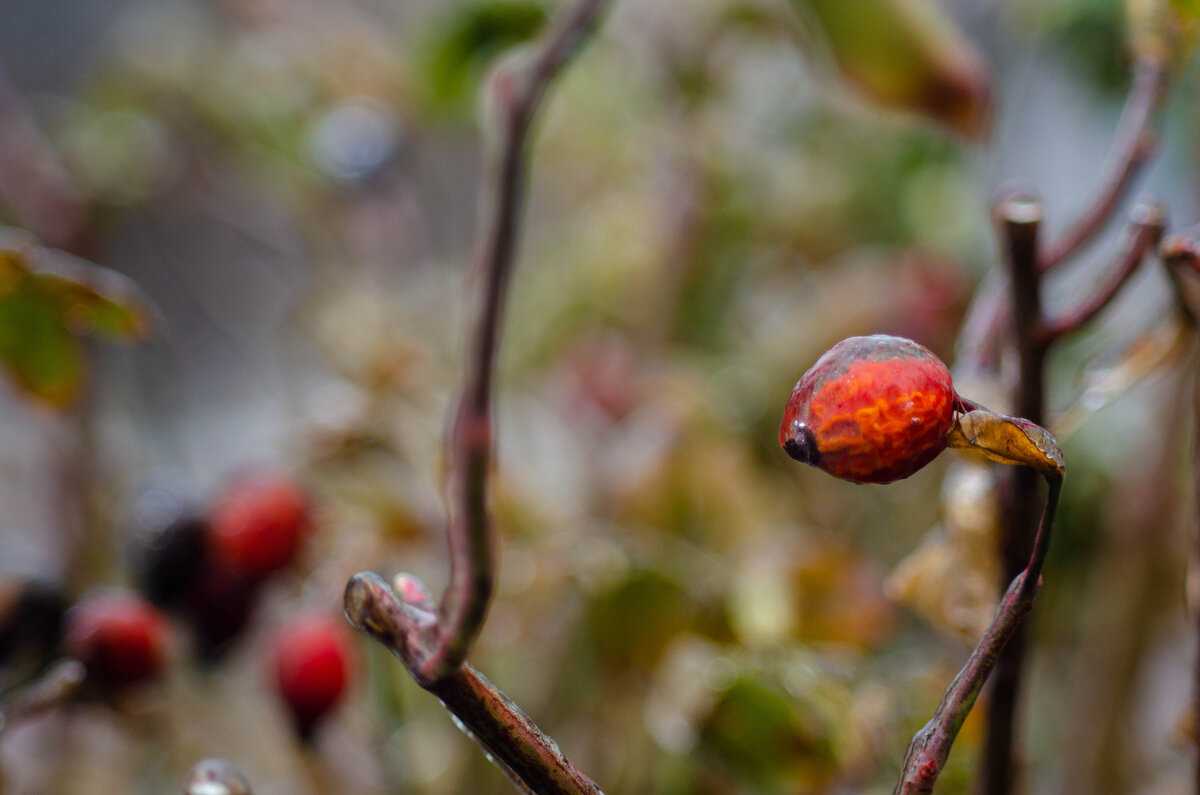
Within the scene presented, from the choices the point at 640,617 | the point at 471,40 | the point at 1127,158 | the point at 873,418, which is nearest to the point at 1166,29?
the point at 1127,158

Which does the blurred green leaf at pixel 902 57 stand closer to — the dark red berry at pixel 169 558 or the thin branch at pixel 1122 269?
the thin branch at pixel 1122 269

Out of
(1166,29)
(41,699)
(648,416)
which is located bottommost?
(648,416)

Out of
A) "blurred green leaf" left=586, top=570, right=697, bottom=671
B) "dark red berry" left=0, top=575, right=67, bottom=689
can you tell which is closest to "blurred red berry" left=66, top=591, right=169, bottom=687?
"dark red berry" left=0, top=575, right=67, bottom=689

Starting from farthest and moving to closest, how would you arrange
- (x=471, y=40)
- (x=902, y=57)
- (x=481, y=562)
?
(x=471, y=40) < (x=902, y=57) < (x=481, y=562)

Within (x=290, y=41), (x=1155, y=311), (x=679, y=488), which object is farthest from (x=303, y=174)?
(x=1155, y=311)

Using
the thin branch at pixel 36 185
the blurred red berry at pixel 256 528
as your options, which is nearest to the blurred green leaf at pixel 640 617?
the blurred red berry at pixel 256 528

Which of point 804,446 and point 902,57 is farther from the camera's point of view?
point 902,57

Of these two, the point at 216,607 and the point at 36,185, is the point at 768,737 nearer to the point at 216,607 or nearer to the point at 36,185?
the point at 216,607

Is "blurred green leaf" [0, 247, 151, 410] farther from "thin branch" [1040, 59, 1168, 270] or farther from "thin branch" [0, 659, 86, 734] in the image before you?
"thin branch" [1040, 59, 1168, 270]

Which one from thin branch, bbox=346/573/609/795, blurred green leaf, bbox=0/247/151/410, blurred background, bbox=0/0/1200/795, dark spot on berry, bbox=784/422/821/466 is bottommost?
blurred background, bbox=0/0/1200/795
